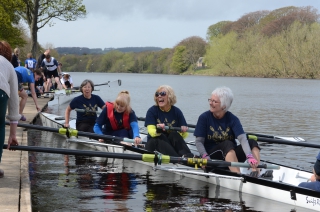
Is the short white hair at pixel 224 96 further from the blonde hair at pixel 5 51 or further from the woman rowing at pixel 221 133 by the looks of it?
the blonde hair at pixel 5 51

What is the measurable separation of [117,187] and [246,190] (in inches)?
79.0

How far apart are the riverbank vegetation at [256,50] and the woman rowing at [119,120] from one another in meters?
30.3

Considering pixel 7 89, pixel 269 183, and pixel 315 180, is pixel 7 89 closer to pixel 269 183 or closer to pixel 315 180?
pixel 269 183

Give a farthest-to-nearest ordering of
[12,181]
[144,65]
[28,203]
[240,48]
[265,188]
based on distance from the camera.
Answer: [144,65]
[240,48]
[265,188]
[12,181]
[28,203]

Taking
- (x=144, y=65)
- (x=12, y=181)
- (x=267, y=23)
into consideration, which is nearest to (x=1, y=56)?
(x=12, y=181)

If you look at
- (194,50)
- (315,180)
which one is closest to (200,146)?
(315,180)

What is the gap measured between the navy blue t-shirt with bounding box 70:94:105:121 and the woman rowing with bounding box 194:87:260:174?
14.2 ft

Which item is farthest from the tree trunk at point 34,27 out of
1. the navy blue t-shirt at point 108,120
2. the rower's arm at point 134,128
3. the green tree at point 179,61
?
the green tree at point 179,61

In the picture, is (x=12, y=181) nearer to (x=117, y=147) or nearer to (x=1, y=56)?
(x=1, y=56)

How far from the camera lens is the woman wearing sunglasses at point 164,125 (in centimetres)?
907

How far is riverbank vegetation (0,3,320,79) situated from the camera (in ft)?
285

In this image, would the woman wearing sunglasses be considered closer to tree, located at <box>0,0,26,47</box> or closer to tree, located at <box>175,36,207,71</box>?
tree, located at <box>0,0,26,47</box>

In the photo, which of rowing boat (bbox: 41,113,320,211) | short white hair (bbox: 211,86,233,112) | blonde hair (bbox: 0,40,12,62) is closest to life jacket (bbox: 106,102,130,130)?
rowing boat (bbox: 41,113,320,211)

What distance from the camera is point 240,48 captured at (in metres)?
108
